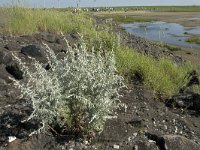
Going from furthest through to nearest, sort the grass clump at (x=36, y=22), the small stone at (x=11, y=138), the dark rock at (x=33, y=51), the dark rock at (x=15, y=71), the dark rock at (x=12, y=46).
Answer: the grass clump at (x=36, y=22)
the dark rock at (x=12, y=46)
the dark rock at (x=33, y=51)
the dark rock at (x=15, y=71)
the small stone at (x=11, y=138)

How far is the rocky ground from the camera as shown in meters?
4.83

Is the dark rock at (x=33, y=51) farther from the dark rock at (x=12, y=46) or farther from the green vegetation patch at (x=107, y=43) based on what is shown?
the green vegetation patch at (x=107, y=43)

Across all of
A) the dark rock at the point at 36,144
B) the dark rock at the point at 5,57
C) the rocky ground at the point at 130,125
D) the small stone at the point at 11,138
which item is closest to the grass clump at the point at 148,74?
the rocky ground at the point at 130,125

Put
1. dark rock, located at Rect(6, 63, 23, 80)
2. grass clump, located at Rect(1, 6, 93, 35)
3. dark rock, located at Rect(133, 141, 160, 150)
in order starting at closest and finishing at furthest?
dark rock, located at Rect(133, 141, 160, 150) < dark rock, located at Rect(6, 63, 23, 80) < grass clump, located at Rect(1, 6, 93, 35)

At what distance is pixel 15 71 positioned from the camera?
702 cm

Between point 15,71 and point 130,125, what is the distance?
2.51m

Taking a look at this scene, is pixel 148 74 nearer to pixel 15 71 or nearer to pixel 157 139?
pixel 15 71

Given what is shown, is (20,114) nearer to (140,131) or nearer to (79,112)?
(79,112)

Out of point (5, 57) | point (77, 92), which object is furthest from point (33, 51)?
point (77, 92)

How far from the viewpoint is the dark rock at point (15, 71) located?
274 inches

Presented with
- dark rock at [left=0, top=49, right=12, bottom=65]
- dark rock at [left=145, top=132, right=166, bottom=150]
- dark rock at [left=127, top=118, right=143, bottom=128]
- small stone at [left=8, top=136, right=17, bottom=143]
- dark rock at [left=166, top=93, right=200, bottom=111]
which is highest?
dark rock at [left=0, top=49, right=12, bottom=65]

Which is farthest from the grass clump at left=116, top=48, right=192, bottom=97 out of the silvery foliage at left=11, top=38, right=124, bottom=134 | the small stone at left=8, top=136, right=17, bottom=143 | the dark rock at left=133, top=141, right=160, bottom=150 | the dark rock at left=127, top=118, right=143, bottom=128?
the small stone at left=8, top=136, right=17, bottom=143

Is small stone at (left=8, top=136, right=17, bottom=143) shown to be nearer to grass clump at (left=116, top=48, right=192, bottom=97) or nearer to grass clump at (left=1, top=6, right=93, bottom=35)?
grass clump at (left=116, top=48, right=192, bottom=97)

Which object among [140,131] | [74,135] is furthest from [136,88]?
[74,135]
